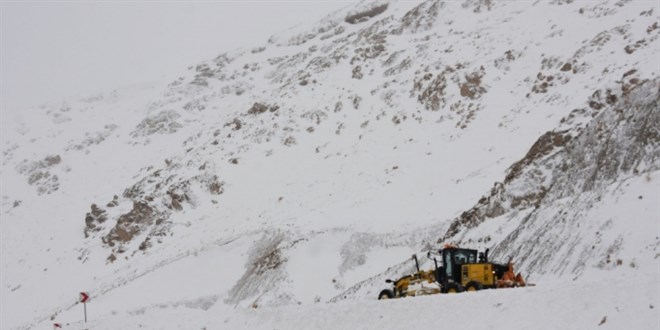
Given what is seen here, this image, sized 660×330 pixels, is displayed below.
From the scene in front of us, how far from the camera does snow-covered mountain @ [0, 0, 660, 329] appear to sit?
64.3 ft

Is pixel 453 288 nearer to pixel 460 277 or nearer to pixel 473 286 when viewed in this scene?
pixel 473 286

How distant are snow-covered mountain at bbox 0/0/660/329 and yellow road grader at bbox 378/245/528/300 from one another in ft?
6.65

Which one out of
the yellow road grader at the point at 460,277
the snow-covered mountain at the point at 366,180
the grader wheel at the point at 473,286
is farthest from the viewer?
the snow-covered mountain at the point at 366,180

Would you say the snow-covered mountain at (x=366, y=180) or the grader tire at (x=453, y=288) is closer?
the grader tire at (x=453, y=288)

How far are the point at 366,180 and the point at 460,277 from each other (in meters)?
26.1

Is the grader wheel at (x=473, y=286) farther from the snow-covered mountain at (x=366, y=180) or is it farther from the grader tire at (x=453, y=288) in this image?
the snow-covered mountain at (x=366, y=180)

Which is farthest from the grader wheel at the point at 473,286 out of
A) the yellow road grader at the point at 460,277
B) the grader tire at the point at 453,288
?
the grader tire at the point at 453,288

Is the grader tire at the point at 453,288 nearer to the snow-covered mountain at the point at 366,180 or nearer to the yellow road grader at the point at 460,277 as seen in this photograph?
the yellow road grader at the point at 460,277

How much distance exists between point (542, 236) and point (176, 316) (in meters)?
12.5

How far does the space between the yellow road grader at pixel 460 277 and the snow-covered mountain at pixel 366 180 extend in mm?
2027

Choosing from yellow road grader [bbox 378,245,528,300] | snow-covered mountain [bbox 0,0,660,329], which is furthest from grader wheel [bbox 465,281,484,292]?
snow-covered mountain [bbox 0,0,660,329]

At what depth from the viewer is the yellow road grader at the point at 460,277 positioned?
16.8 m

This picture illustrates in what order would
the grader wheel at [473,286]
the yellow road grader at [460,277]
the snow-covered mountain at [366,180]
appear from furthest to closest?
1. the snow-covered mountain at [366,180]
2. the yellow road grader at [460,277]
3. the grader wheel at [473,286]

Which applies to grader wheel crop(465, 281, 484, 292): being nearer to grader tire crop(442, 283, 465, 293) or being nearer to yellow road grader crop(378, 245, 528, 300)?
yellow road grader crop(378, 245, 528, 300)
